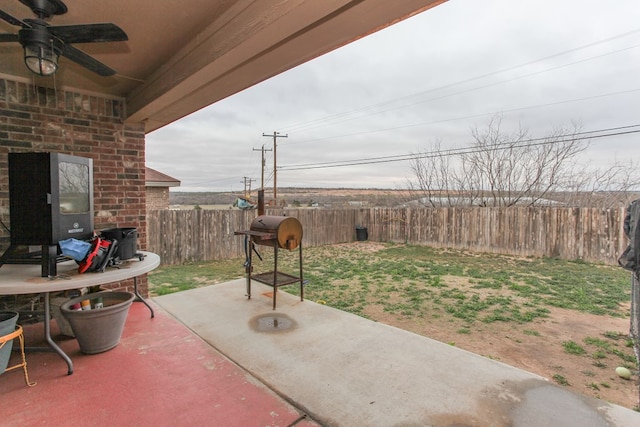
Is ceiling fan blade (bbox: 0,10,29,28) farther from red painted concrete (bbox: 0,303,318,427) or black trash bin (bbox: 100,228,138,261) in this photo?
red painted concrete (bbox: 0,303,318,427)

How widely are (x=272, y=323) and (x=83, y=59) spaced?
8.86ft

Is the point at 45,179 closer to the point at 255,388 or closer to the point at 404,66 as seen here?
the point at 255,388

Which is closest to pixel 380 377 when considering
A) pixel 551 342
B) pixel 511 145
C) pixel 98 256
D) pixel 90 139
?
pixel 98 256

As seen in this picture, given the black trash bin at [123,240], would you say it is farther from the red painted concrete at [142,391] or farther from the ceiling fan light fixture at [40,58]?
the ceiling fan light fixture at [40,58]

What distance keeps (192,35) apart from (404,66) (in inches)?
257

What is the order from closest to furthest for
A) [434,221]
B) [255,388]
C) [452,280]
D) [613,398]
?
1. [255,388]
2. [613,398]
3. [452,280]
4. [434,221]

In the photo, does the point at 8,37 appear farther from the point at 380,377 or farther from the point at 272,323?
the point at 380,377

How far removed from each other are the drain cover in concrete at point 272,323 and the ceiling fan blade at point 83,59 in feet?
8.27

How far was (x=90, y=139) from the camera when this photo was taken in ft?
10.7

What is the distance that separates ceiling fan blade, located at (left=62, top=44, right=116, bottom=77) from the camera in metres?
1.92

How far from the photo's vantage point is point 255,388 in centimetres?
197

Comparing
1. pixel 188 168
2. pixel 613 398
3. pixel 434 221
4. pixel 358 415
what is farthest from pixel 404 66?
pixel 188 168

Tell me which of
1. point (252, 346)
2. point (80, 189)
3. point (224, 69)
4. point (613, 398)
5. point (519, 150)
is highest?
point (519, 150)

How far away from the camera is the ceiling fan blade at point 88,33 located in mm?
1687
